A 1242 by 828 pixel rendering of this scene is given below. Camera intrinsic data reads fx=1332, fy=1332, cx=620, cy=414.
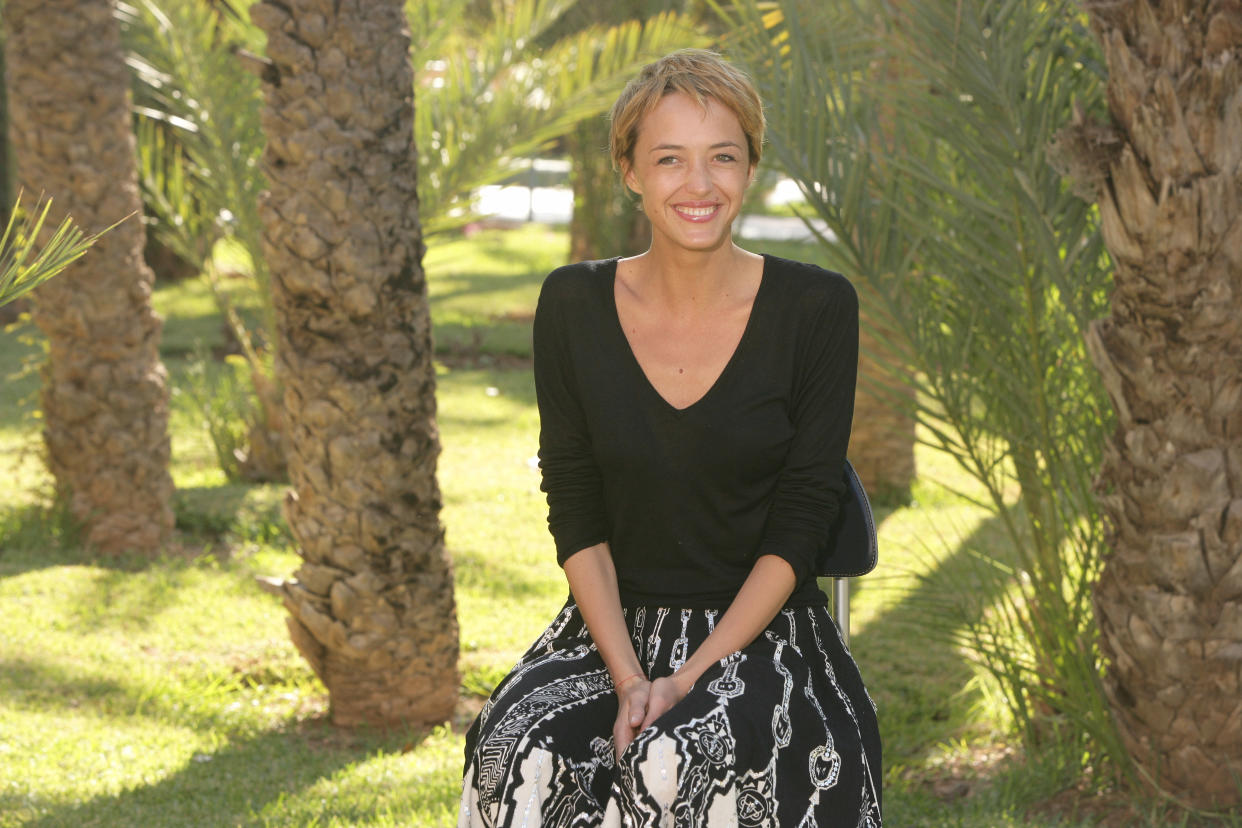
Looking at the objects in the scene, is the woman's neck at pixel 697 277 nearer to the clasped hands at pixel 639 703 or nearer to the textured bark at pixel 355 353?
the clasped hands at pixel 639 703

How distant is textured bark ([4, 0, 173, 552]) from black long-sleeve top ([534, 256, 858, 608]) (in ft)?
13.4

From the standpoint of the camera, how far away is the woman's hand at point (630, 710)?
2.29m

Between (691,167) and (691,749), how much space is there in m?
1.10

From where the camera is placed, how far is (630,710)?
231 centimetres

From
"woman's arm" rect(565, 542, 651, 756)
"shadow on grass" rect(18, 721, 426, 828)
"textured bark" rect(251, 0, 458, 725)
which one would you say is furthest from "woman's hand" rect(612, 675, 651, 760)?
"textured bark" rect(251, 0, 458, 725)

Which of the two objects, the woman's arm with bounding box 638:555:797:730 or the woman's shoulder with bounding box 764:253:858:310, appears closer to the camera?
the woman's arm with bounding box 638:555:797:730

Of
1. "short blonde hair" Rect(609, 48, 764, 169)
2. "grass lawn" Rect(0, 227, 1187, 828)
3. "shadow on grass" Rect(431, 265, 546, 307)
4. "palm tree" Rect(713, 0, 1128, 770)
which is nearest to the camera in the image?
"short blonde hair" Rect(609, 48, 764, 169)

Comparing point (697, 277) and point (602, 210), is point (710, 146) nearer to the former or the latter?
point (697, 277)

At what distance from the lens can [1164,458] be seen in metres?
3.25

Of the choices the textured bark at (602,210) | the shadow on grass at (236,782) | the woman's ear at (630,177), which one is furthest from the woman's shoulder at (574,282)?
the textured bark at (602,210)

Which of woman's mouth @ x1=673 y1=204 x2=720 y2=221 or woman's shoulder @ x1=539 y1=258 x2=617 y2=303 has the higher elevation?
woman's mouth @ x1=673 y1=204 x2=720 y2=221

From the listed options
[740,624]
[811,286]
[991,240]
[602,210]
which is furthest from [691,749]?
[602,210]

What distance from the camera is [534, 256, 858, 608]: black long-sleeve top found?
2568 millimetres

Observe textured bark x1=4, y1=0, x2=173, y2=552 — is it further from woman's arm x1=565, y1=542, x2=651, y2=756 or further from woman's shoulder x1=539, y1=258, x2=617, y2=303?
woman's arm x1=565, y1=542, x2=651, y2=756
